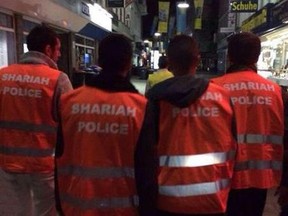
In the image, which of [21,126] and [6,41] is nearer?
[21,126]

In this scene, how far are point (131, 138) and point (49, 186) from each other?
145 cm

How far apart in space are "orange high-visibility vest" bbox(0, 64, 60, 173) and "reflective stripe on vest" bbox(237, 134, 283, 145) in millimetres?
1366

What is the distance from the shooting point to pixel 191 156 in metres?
2.34

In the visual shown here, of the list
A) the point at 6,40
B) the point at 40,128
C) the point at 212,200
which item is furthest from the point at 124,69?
the point at 6,40

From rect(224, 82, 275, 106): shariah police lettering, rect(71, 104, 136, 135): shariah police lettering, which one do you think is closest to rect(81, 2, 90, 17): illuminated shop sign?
rect(224, 82, 275, 106): shariah police lettering

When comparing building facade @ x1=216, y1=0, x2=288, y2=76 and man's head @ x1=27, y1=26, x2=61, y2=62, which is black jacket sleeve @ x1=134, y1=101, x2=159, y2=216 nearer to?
man's head @ x1=27, y1=26, x2=61, y2=62

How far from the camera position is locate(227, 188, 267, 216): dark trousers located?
9.82 feet

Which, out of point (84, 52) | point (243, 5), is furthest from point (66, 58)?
point (243, 5)

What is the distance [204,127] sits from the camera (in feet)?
7.76

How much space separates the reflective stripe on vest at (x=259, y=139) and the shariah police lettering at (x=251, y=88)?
22 centimetres

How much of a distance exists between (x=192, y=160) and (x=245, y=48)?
1.11 meters

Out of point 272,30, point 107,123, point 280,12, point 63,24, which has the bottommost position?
point 107,123

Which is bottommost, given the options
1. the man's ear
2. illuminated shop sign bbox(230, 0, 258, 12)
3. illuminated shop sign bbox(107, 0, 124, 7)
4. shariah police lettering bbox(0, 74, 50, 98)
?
shariah police lettering bbox(0, 74, 50, 98)

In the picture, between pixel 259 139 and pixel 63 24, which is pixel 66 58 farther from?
pixel 259 139
